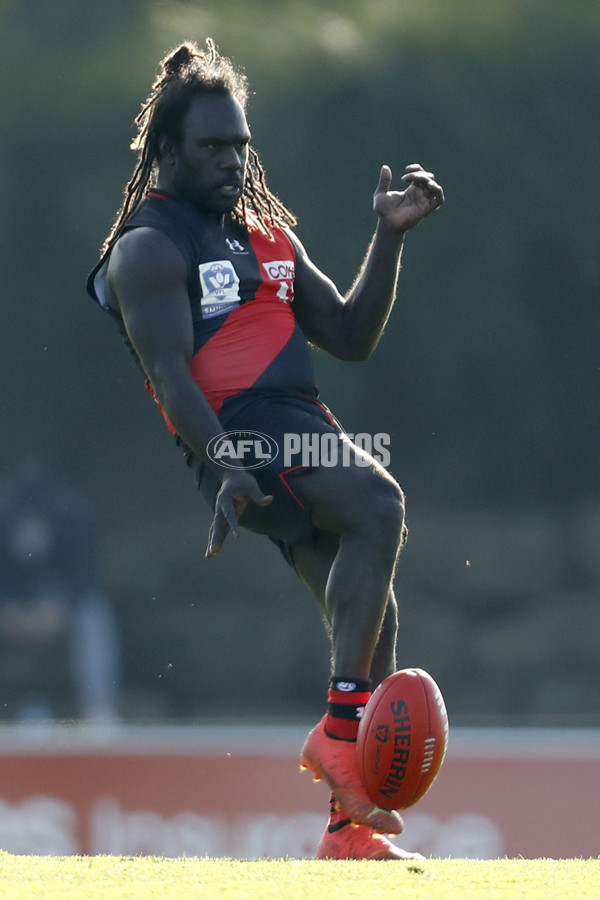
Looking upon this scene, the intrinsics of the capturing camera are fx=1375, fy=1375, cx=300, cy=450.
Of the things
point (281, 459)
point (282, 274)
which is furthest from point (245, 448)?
point (282, 274)

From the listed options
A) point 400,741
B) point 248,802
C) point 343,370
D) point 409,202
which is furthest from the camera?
point 343,370

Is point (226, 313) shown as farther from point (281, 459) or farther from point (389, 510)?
point (389, 510)

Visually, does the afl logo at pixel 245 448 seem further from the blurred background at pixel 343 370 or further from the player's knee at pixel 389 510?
the blurred background at pixel 343 370

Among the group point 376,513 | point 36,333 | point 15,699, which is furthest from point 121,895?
point 36,333

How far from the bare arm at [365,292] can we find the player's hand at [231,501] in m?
0.58

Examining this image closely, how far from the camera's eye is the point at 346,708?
2.38 meters

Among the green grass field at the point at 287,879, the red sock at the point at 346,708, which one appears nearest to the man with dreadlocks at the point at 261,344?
the red sock at the point at 346,708

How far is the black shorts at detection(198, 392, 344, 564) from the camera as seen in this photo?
244cm

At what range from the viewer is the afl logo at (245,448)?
7.84ft

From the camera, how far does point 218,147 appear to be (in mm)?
2592

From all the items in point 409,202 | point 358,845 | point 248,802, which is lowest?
point 248,802

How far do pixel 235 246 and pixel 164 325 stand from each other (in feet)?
0.94

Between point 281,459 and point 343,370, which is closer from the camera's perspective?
point 281,459

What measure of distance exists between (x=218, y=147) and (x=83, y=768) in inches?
93.6
